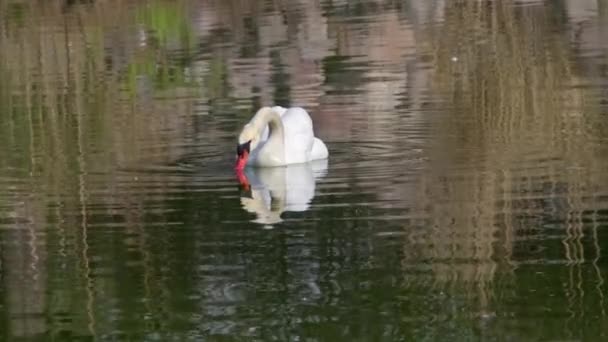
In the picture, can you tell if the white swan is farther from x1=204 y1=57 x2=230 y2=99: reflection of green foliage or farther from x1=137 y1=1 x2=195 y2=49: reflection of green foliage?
x1=137 y1=1 x2=195 y2=49: reflection of green foliage

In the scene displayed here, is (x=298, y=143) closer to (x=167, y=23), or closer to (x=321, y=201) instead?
(x=321, y=201)

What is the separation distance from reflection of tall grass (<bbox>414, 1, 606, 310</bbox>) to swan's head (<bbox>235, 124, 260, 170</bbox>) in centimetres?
138

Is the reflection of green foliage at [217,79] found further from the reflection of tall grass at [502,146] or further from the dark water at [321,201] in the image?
the reflection of tall grass at [502,146]

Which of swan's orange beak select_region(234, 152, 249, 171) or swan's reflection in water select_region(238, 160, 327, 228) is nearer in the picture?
swan's reflection in water select_region(238, 160, 327, 228)

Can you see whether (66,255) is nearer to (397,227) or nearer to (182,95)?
(397,227)

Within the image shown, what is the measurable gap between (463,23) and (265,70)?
246 inches

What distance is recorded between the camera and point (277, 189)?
1225cm

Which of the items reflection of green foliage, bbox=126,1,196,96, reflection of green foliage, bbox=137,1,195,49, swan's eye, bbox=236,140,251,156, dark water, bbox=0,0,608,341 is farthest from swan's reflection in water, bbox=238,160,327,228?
reflection of green foliage, bbox=137,1,195,49

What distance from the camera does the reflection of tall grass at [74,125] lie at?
991 centimetres

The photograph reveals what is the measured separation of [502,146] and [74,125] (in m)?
4.62

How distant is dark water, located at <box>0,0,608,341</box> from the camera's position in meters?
8.37

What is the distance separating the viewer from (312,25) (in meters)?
27.2

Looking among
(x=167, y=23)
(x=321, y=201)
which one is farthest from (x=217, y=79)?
(x=167, y=23)

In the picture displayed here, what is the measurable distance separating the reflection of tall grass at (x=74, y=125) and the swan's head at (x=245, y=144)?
85cm
